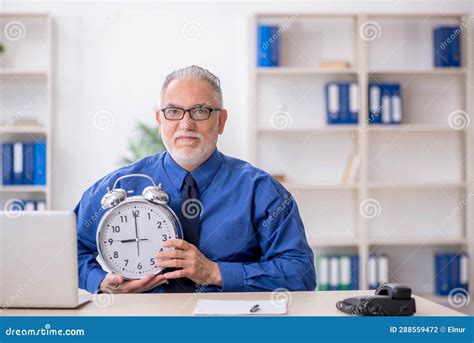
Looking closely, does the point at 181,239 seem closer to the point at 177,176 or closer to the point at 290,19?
the point at 177,176

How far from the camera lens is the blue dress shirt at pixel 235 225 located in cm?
189

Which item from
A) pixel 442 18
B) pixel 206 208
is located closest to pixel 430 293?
pixel 442 18

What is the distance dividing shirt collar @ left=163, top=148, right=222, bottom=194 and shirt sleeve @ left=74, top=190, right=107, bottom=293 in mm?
244

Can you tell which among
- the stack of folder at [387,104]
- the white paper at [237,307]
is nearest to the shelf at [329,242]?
the stack of folder at [387,104]

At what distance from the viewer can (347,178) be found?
14.0ft

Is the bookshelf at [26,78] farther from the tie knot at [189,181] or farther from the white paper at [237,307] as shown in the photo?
the white paper at [237,307]

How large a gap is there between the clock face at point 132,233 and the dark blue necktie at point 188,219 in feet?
0.31
